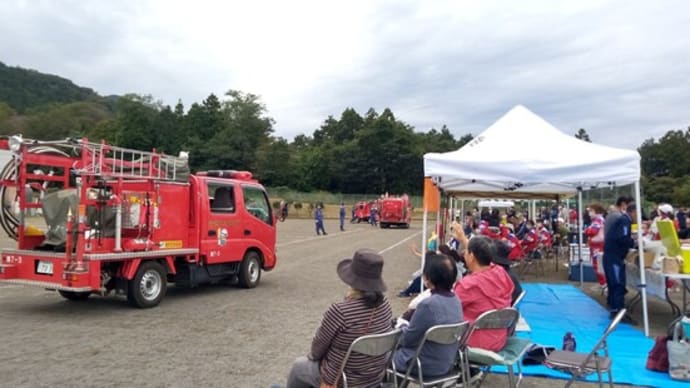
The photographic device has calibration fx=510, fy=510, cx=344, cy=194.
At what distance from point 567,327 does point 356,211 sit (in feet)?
131

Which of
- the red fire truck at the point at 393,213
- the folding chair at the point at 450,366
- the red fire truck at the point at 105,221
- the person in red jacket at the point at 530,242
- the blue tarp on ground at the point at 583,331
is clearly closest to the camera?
the folding chair at the point at 450,366

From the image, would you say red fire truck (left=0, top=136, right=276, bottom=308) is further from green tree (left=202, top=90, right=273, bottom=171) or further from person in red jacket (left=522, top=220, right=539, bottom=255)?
green tree (left=202, top=90, right=273, bottom=171)

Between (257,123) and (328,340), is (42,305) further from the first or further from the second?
(257,123)

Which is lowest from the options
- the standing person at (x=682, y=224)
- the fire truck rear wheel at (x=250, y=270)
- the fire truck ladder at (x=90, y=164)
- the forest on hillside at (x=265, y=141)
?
the fire truck rear wheel at (x=250, y=270)

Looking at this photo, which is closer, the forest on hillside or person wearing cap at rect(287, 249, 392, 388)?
person wearing cap at rect(287, 249, 392, 388)

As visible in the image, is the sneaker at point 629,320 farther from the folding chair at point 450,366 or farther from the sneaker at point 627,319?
the folding chair at point 450,366

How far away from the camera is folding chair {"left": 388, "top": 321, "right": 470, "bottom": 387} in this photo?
11.3 feet

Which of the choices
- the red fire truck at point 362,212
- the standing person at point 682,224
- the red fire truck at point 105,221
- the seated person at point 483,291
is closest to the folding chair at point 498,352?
the seated person at point 483,291

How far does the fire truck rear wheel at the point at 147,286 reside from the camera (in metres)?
7.91

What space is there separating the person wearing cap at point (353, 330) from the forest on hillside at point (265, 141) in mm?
75486

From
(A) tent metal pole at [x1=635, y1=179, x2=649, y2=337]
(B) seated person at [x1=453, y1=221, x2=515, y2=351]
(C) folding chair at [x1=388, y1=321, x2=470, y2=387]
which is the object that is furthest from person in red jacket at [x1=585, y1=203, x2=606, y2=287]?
(C) folding chair at [x1=388, y1=321, x2=470, y2=387]

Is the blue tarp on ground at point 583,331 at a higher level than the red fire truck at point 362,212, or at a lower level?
lower

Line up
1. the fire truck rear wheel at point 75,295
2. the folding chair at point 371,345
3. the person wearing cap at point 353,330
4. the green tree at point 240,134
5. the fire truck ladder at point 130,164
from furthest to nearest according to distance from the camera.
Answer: the green tree at point 240,134
the fire truck rear wheel at point 75,295
the fire truck ladder at point 130,164
the person wearing cap at point 353,330
the folding chair at point 371,345

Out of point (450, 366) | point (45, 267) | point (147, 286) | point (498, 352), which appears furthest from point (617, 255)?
point (45, 267)
